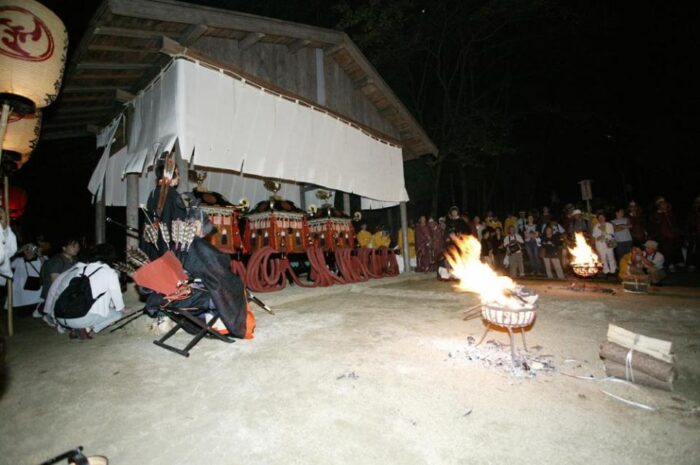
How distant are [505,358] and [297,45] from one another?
7589 millimetres

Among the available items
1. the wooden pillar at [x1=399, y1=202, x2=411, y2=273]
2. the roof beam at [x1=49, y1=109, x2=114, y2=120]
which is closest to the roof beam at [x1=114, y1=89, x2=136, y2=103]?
the roof beam at [x1=49, y1=109, x2=114, y2=120]

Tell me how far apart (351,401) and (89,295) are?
420 cm

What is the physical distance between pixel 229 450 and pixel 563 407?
2297 mm

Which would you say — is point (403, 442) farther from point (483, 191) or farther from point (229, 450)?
point (483, 191)

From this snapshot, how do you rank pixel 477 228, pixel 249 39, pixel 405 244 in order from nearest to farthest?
pixel 249 39 → pixel 405 244 → pixel 477 228

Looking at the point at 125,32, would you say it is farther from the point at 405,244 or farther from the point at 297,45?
the point at 405,244

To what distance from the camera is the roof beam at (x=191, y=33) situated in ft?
18.3

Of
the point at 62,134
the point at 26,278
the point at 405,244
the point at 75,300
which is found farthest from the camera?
the point at 405,244

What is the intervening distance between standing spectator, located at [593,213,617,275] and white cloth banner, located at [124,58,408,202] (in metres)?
7.04

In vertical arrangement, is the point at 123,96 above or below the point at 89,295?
above

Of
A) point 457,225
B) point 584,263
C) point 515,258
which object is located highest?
point 457,225

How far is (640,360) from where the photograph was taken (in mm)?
2643

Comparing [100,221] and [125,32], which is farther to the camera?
[100,221]

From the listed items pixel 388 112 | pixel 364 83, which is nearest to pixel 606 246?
pixel 388 112
